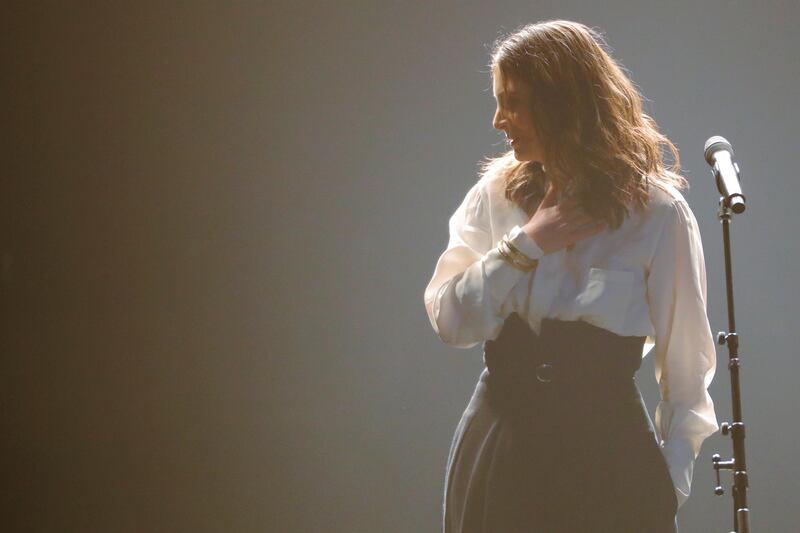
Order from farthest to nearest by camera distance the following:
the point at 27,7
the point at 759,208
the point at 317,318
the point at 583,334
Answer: the point at 27,7
the point at 317,318
the point at 759,208
the point at 583,334

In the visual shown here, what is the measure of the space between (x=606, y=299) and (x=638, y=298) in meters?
0.06

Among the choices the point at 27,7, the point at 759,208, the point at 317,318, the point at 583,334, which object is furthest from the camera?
the point at 27,7

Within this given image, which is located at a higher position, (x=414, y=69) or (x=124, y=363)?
(x=414, y=69)

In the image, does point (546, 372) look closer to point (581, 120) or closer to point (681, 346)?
point (681, 346)

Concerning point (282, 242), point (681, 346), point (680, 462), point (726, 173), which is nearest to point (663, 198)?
point (726, 173)

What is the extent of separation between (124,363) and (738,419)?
2.27 meters

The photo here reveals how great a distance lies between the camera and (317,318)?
10.5 ft

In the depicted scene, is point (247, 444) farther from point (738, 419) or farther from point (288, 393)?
point (738, 419)

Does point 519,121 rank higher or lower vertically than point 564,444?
higher

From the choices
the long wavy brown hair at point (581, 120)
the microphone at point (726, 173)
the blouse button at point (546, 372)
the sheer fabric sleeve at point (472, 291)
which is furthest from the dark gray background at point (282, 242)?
the blouse button at point (546, 372)

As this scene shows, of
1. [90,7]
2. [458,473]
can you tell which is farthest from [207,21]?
[458,473]

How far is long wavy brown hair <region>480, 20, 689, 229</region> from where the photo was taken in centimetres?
150

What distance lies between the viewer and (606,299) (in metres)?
1.45

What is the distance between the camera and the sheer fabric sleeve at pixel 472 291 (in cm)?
146
